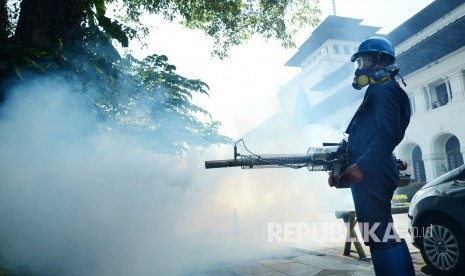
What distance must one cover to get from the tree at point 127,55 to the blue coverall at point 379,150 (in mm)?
3487

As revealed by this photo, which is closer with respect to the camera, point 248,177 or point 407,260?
point 407,260

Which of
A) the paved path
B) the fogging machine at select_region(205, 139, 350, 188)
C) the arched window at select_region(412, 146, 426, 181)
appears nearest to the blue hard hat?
the fogging machine at select_region(205, 139, 350, 188)

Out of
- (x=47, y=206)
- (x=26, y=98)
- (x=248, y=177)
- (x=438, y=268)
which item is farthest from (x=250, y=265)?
(x=248, y=177)

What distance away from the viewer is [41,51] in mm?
4363

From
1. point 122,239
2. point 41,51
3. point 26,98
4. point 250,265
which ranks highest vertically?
point 41,51

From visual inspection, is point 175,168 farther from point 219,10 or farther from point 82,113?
point 219,10

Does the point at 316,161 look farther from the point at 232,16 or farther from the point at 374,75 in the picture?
the point at 232,16

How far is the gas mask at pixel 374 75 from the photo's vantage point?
259 centimetres

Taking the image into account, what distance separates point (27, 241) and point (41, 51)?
100 inches

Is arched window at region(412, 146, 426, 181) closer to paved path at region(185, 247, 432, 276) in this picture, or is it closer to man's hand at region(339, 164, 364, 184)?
paved path at region(185, 247, 432, 276)

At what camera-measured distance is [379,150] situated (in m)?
2.36

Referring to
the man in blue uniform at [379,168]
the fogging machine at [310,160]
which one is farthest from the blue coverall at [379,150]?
the fogging machine at [310,160]

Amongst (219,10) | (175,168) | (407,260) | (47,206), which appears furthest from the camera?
(219,10)

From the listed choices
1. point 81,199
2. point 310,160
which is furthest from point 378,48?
point 81,199
